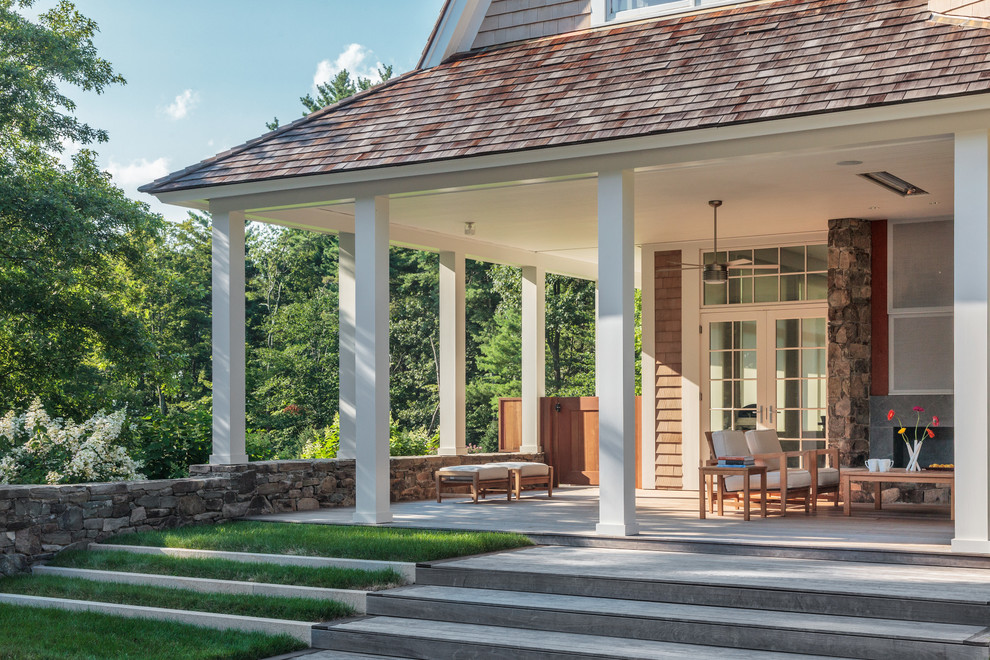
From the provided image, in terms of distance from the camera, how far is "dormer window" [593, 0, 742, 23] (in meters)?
10.2

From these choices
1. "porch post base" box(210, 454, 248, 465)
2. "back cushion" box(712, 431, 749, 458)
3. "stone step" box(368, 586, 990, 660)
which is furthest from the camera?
"back cushion" box(712, 431, 749, 458)

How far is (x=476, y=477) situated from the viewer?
1115 centimetres

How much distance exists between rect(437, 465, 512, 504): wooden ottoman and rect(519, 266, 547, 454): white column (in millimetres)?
2517

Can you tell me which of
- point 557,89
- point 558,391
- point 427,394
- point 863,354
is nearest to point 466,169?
point 557,89

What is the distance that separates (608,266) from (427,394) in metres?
24.7

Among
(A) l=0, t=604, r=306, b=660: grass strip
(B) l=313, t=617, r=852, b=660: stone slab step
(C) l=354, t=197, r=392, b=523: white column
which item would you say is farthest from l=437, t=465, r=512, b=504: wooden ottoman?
(A) l=0, t=604, r=306, b=660: grass strip

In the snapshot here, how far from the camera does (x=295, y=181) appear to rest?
31.8ft

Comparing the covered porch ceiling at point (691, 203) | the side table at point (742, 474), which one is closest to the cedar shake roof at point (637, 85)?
the covered porch ceiling at point (691, 203)

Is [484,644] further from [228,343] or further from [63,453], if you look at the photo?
[63,453]

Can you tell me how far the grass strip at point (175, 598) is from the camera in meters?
6.72

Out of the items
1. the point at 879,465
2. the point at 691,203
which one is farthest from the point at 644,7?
the point at 879,465

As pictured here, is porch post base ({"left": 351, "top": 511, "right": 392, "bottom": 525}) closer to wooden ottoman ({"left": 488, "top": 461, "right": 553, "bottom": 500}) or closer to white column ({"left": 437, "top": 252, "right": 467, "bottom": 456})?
wooden ottoman ({"left": 488, "top": 461, "right": 553, "bottom": 500})

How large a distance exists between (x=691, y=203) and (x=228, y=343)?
15.5 feet

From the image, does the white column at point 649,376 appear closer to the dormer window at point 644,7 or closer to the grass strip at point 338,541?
the dormer window at point 644,7
